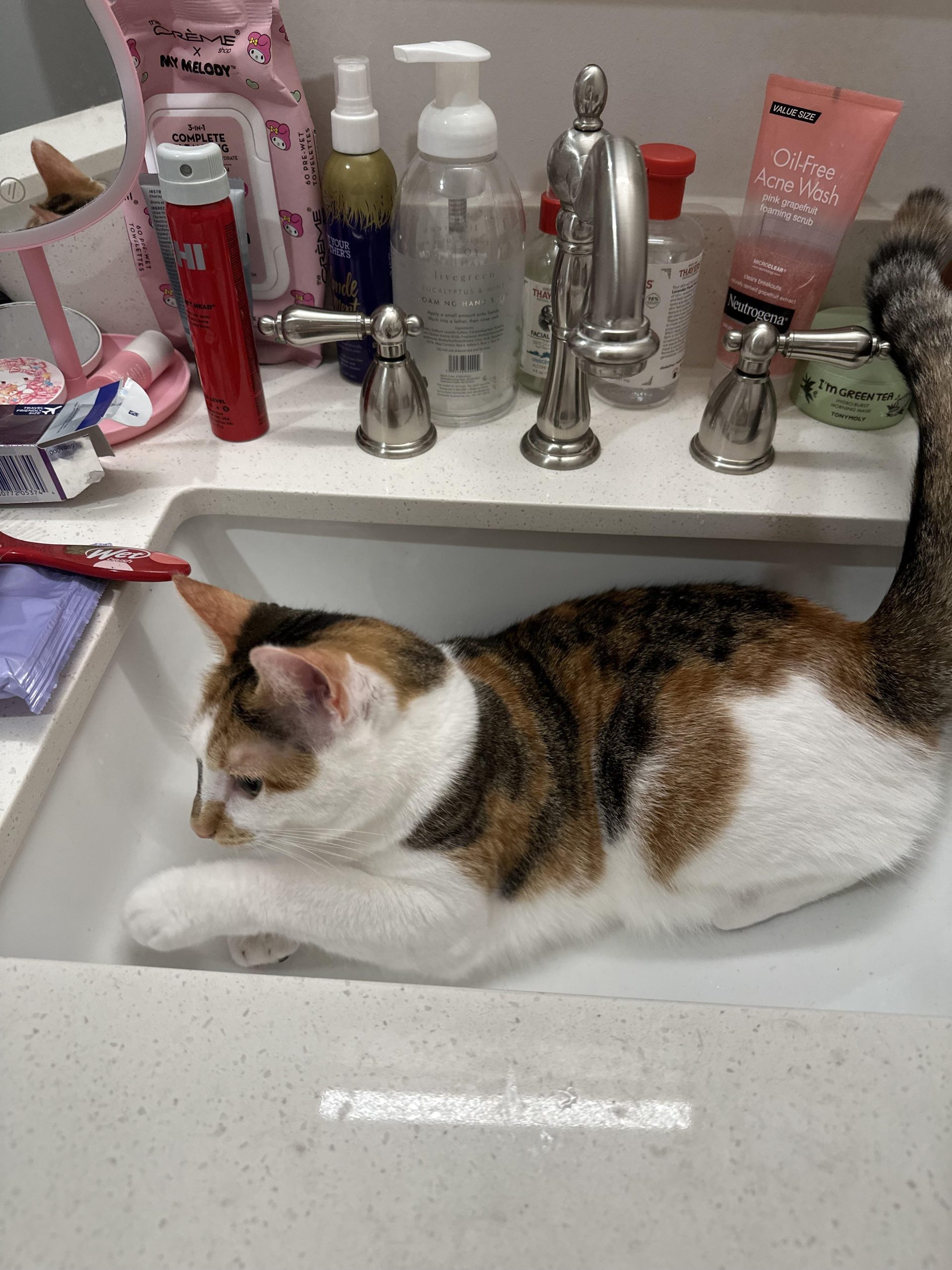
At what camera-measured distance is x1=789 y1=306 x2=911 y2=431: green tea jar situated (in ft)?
2.82

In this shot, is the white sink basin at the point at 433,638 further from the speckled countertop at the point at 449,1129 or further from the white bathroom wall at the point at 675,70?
the white bathroom wall at the point at 675,70

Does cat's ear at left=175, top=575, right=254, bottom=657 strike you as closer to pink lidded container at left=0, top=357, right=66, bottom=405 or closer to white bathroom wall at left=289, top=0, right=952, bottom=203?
pink lidded container at left=0, top=357, right=66, bottom=405

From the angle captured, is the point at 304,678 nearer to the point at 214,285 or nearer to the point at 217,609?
the point at 217,609

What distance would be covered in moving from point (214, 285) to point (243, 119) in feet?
0.60

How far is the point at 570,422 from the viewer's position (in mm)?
822

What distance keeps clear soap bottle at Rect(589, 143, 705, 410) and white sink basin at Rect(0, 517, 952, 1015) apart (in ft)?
0.62

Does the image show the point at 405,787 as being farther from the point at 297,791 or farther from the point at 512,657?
the point at 512,657

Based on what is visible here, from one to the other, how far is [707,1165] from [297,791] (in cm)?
34

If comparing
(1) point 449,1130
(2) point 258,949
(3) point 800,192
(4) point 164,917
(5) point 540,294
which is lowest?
(2) point 258,949

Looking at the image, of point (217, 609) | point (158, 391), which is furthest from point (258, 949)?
point (158, 391)

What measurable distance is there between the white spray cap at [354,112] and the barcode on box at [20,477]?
413mm

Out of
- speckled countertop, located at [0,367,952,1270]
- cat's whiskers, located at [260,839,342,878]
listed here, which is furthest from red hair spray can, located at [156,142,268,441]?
speckled countertop, located at [0,367,952,1270]

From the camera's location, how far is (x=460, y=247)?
2.58 feet

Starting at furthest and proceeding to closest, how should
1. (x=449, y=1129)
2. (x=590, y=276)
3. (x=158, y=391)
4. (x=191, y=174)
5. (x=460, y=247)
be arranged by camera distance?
(x=158, y=391)
(x=460, y=247)
(x=191, y=174)
(x=590, y=276)
(x=449, y=1129)
